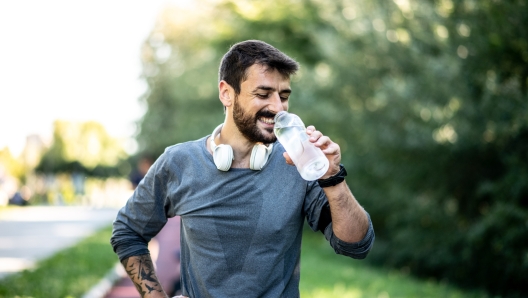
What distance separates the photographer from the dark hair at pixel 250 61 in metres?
2.88

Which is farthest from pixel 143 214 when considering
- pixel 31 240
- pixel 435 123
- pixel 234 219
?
pixel 31 240

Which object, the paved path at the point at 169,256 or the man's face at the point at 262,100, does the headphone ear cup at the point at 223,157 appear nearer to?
the man's face at the point at 262,100

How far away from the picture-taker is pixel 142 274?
3.12m

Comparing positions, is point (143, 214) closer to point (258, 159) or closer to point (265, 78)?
point (258, 159)

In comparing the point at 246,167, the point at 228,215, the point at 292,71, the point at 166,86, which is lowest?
the point at 166,86

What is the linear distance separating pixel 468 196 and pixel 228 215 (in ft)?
32.0

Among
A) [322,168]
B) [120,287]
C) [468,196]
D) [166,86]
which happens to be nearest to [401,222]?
[468,196]

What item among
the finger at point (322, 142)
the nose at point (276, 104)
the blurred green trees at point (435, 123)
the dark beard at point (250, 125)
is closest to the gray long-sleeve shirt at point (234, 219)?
the dark beard at point (250, 125)

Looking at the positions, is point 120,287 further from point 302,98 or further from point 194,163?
Answer: point 194,163

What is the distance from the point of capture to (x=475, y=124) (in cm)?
927

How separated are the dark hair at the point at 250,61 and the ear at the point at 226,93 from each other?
0.02m

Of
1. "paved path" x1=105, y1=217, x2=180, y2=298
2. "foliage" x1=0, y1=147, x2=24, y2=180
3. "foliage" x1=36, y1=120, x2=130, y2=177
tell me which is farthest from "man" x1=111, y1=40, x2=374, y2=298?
"foliage" x1=0, y1=147, x2=24, y2=180

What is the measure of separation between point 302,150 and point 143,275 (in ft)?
3.58

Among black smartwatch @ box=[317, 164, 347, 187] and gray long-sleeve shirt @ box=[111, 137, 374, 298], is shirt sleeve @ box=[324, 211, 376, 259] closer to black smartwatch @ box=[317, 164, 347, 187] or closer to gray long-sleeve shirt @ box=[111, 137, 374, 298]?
gray long-sleeve shirt @ box=[111, 137, 374, 298]
